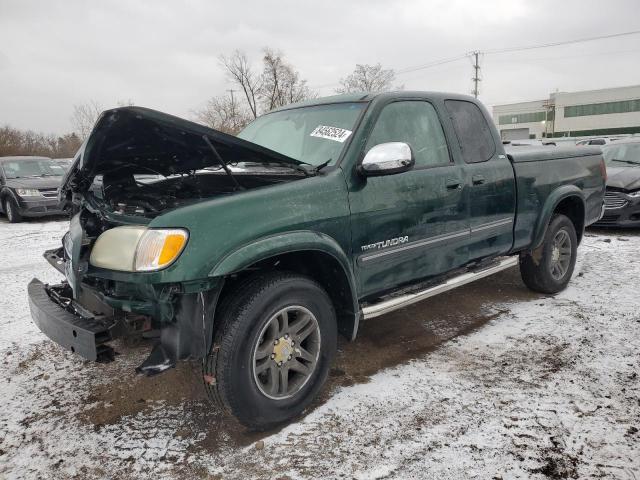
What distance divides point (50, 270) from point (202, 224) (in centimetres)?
494

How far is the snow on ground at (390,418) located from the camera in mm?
2270

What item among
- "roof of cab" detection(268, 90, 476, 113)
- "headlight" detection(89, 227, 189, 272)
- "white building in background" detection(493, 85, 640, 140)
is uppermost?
"white building in background" detection(493, 85, 640, 140)

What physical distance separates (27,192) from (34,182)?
1.39 ft

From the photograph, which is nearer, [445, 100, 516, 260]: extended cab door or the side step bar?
the side step bar

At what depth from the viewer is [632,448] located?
2.30 m

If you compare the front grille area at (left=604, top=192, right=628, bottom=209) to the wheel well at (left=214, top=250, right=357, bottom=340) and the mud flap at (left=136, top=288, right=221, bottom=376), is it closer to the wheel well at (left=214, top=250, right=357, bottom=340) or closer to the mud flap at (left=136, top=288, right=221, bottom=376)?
the wheel well at (left=214, top=250, right=357, bottom=340)

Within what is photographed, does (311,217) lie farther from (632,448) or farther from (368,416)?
(632,448)

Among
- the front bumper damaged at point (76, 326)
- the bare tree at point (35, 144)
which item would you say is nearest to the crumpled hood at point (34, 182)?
the front bumper damaged at point (76, 326)

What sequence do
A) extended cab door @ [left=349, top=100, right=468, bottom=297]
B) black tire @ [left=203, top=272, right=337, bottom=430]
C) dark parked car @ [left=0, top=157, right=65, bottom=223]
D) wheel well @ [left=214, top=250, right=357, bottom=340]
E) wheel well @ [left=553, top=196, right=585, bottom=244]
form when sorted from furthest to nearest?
dark parked car @ [left=0, top=157, right=65, bottom=223] → wheel well @ [left=553, top=196, right=585, bottom=244] → extended cab door @ [left=349, top=100, right=468, bottom=297] → wheel well @ [left=214, top=250, right=357, bottom=340] → black tire @ [left=203, top=272, right=337, bottom=430]

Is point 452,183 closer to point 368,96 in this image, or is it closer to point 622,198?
point 368,96

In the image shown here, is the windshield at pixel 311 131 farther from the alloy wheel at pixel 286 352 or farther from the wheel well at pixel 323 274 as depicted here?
the alloy wheel at pixel 286 352

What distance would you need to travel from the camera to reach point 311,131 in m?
3.30

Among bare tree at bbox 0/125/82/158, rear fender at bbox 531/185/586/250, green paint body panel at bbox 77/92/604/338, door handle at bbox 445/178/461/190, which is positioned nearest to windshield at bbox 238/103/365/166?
green paint body panel at bbox 77/92/604/338

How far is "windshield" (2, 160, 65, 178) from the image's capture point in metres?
11.8
